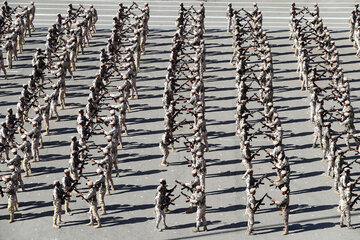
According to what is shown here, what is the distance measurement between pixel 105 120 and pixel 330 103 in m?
13.0

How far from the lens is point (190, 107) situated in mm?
44625

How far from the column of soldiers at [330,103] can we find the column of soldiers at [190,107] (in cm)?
575

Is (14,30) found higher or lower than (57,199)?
higher

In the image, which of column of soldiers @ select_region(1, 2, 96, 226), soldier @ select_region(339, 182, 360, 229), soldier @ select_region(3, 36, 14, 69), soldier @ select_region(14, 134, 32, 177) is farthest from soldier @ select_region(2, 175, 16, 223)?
soldier @ select_region(3, 36, 14, 69)

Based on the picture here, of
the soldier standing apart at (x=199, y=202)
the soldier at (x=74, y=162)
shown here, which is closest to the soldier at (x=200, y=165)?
the soldier standing apart at (x=199, y=202)

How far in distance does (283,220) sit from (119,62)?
19.4m

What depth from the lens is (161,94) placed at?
4675 cm

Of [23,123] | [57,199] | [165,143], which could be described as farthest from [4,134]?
[165,143]

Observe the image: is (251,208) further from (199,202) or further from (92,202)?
(92,202)

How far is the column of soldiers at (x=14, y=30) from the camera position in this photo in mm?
48528

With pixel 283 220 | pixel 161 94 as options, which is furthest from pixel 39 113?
pixel 283 220

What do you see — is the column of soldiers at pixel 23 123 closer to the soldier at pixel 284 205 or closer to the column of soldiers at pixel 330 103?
the soldier at pixel 284 205

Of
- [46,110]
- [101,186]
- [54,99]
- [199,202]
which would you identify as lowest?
[199,202]

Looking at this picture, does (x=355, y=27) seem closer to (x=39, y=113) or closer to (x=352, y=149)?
(x=352, y=149)
